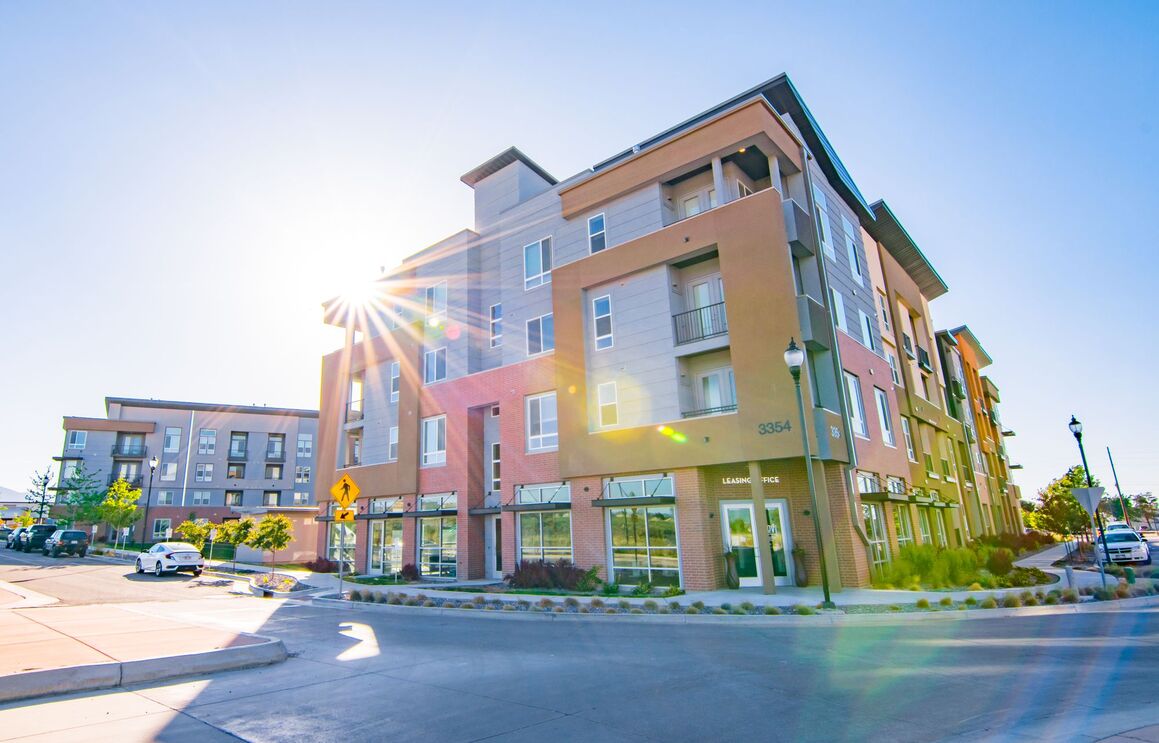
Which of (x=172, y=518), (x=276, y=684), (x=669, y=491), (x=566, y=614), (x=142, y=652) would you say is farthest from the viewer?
(x=172, y=518)

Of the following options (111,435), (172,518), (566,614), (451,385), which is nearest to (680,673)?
(566,614)

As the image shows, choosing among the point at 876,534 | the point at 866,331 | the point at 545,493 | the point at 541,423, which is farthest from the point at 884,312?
the point at 545,493

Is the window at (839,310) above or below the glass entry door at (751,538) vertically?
above

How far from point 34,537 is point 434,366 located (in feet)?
127

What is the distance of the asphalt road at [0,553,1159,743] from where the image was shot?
19.0 ft

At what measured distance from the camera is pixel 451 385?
28.9 meters

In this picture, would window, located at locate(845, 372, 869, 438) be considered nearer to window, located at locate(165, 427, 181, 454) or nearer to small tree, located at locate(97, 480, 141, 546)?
small tree, located at locate(97, 480, 141, 546)

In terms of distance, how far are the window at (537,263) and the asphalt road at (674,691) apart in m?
17.7

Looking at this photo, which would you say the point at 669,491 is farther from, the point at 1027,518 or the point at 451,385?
the point at 1027,518

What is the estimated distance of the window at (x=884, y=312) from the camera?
96.5ft

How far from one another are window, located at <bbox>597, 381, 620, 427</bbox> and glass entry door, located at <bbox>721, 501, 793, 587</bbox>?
4.87 m

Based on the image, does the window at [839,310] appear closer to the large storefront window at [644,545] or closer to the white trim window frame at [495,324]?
the large storefront window at [644,545]

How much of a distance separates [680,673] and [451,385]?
72.8ft

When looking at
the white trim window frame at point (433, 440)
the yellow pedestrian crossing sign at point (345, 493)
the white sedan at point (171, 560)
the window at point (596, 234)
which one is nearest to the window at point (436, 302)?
the white trim window frame at point (433, 440)
